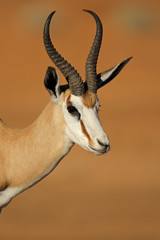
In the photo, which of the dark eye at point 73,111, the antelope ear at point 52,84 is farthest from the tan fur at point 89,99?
the antelope ear at point 52,84

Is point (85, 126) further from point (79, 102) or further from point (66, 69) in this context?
point (66, 69)

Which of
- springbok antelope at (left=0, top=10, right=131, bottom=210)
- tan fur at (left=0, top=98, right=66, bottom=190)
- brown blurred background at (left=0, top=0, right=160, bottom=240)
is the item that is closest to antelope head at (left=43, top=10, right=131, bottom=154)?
springbok antelope at (left=0, top=10, right=131, bottom=210)

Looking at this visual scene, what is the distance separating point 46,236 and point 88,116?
24.5ft

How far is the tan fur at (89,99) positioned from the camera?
825 centimetres

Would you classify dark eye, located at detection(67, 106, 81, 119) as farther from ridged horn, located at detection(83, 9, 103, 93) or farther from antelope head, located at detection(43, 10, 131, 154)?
ridged horn, located at detection(83, 9, 103, 93)

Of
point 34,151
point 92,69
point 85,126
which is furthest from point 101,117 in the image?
point 85,126

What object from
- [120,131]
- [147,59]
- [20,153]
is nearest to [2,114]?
[120,131]

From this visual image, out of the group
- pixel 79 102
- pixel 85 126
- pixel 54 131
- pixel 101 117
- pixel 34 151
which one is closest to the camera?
pixel 85 126

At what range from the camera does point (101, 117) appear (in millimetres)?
24016

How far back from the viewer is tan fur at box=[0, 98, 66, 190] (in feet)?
27.6

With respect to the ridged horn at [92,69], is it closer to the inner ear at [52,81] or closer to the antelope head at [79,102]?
the antelope head at [79,102]

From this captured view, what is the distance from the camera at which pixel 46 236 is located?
14984 mm

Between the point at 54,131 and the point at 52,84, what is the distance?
0.63 metres

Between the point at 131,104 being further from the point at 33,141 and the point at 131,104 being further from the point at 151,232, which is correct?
the point at 33,141
